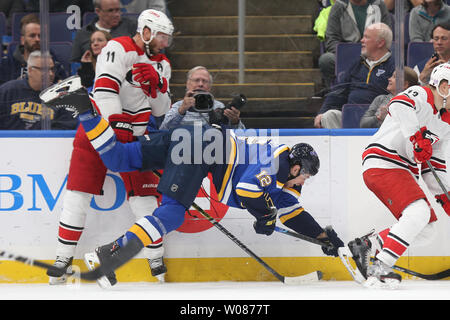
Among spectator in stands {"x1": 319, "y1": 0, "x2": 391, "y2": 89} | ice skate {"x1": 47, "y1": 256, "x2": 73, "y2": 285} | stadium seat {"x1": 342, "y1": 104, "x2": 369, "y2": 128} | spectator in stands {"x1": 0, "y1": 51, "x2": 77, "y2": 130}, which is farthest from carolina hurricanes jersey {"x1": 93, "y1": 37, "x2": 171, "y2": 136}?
stadium seat {"x1": 342, "y1": 104, "x2": 369, "y2": 128}

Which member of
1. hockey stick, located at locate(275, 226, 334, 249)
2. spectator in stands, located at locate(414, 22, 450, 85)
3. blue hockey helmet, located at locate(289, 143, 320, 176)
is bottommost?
hockey stick, located at locate(275, 226, 334, 249)

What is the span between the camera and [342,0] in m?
4.44

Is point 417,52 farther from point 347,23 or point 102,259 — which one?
point 102,259

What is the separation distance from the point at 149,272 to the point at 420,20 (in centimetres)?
213

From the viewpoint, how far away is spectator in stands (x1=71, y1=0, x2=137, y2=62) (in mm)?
4191

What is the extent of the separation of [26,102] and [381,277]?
2.13 metres

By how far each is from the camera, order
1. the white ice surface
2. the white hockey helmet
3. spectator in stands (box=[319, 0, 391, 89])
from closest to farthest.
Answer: the white ice surface, the white hockey helmet, spectator in stands (box=[319, 0, 391, 89])

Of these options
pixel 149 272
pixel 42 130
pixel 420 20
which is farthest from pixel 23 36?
pixel 420 20

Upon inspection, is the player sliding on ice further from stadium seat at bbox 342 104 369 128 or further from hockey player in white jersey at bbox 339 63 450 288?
stadium seat at bbox 342 104 369 128

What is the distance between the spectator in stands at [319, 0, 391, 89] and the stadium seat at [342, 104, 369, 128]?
0.17 metres

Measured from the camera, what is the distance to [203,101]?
4215 millimetres

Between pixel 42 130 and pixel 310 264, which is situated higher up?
pixel 42 130
